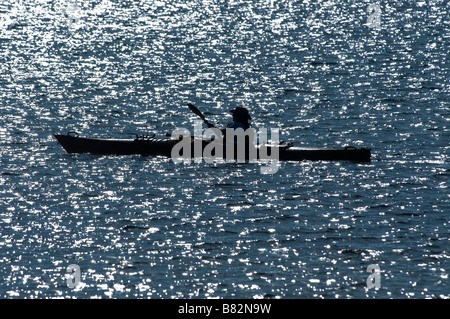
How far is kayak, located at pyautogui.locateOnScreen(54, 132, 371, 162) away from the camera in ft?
117

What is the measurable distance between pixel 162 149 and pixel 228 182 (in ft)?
15.1

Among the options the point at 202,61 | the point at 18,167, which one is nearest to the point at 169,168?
the point at 18,167

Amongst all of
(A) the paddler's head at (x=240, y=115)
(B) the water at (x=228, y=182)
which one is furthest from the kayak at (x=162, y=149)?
(A) the paddler's head at (x=240, y=115)

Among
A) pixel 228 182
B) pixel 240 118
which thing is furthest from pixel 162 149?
pixel 228 182

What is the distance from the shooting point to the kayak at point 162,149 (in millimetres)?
35812

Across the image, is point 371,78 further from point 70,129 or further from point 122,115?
point 70,129

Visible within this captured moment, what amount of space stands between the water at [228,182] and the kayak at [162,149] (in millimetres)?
544

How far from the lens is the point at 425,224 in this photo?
2788 cm

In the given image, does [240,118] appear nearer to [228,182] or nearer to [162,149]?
[228,182]

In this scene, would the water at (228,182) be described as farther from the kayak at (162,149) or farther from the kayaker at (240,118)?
the kayaker at (240,118)

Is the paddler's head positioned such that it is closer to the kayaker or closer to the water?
the kayaker

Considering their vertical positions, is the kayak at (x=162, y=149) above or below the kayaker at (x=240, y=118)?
below

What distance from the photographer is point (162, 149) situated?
3684 centimetres

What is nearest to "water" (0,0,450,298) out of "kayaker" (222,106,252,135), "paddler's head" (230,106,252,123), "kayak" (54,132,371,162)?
"kayak" (54,132,371,162)
